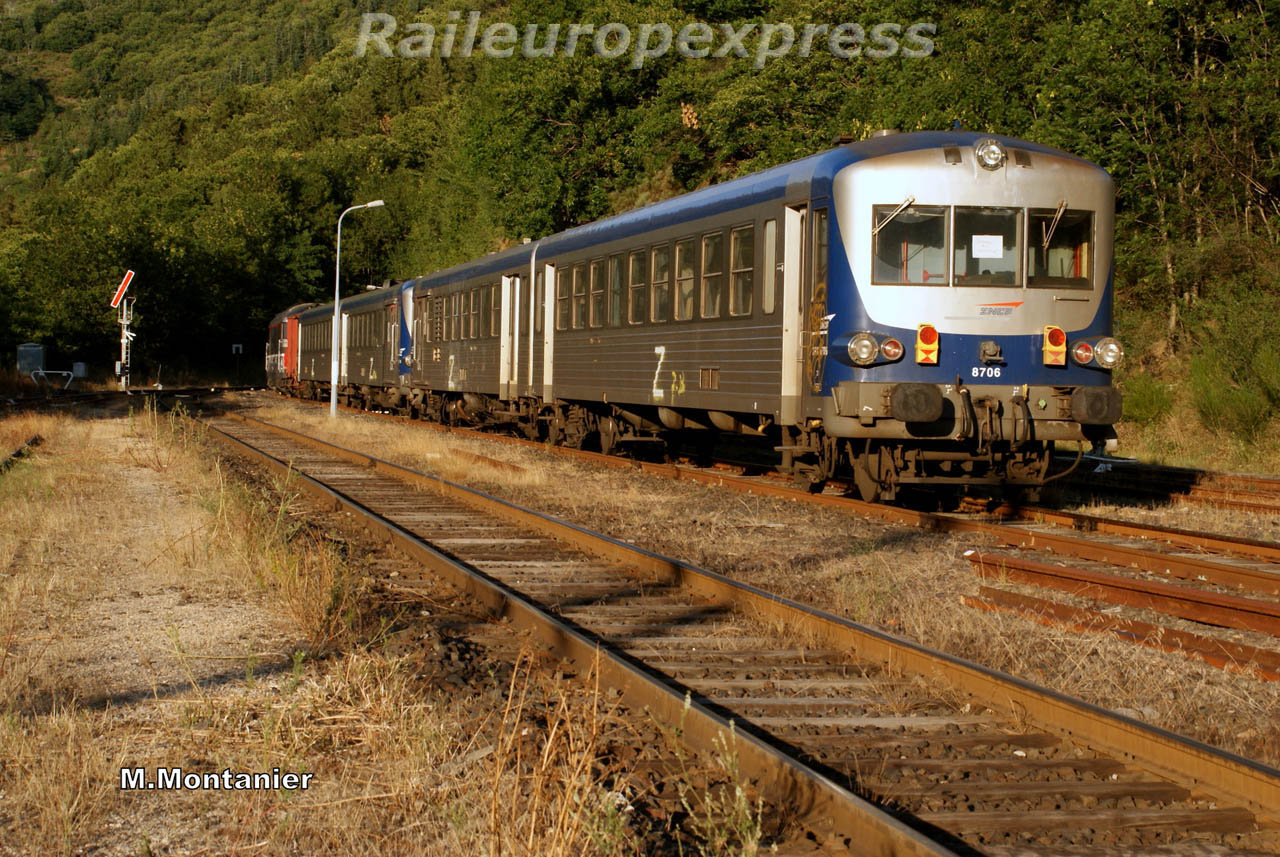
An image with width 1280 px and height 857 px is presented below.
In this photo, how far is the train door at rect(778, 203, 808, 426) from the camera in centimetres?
1264

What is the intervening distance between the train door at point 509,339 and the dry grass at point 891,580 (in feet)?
16.1

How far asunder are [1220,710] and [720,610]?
9.64 ft

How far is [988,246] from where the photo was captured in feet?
39.5

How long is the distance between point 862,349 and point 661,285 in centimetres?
485

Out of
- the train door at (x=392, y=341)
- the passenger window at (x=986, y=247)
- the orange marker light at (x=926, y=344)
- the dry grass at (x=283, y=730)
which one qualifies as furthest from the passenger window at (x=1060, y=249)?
the train door at (x=392, y=341)

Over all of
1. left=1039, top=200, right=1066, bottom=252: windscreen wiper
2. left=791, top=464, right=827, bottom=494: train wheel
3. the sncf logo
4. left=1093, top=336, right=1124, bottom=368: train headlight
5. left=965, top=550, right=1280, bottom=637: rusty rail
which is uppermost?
left=1039, top=200, right=1066, bottom=252: windscreen wiper

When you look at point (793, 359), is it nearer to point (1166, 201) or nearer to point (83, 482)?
point (83, 482)

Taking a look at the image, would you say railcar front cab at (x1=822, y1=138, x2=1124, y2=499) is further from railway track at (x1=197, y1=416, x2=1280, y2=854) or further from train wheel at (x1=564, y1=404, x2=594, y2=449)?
train wheel at (x1=564, y1=404, x2=594, y2=449)

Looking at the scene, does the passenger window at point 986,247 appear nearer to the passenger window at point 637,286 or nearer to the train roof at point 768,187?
the train roof at point 768,187

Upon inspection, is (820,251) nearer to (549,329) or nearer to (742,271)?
(742,271)

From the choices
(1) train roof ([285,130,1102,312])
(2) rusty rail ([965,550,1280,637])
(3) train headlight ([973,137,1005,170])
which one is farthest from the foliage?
(2) rusty rail ([965,550,1280,637])

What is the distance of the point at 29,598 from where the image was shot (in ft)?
26.5

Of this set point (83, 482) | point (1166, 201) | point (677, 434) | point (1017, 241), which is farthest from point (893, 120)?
point (83, 482)

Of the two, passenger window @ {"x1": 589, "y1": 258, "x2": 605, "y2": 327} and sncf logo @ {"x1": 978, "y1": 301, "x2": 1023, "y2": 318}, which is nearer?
sncf logo @ {"x1": 978, "y1": 301, "x2": 1023, "y2": 318}
